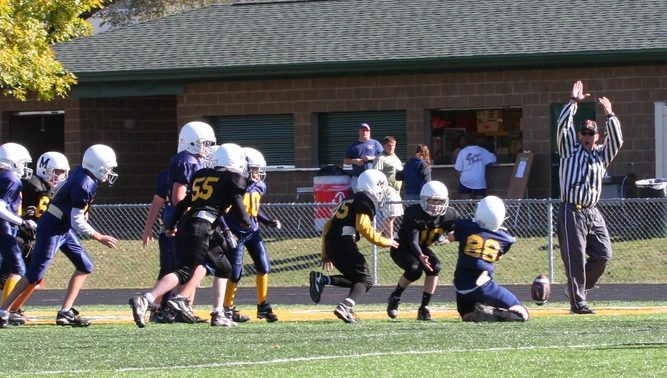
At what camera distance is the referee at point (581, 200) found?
14148mm

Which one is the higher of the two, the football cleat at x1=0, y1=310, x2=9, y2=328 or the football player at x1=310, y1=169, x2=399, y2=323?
the football player at x1=310, y1=169, x2=399, y2=323

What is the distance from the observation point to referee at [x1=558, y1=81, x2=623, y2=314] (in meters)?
14.1

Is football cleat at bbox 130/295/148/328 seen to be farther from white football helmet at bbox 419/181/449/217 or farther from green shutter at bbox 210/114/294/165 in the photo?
green shutter at bbox 210/114/294/165

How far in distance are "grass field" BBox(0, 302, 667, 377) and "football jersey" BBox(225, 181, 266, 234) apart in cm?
89

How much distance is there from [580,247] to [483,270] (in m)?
1.38

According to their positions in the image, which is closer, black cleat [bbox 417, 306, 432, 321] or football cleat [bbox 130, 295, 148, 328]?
football cleat [bbox 130, 295, 148, 328]

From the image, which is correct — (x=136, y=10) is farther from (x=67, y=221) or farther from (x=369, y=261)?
(x=67, y=221)

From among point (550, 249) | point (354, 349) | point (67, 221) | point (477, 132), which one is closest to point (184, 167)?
point (67, 221)

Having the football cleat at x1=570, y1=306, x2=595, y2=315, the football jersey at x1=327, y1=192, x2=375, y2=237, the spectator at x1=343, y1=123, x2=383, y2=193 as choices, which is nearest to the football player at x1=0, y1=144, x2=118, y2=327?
the football jersey at x1=327, y1=192, x2=375, y2=237

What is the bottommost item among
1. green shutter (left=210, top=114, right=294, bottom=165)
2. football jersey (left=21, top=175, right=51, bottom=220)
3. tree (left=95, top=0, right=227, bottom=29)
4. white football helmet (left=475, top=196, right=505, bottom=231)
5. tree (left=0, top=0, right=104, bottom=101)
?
white football helmet (left=475, top=196, right=505, bottom=231)

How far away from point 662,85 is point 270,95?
7049 millimetres

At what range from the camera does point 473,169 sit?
24203 mm

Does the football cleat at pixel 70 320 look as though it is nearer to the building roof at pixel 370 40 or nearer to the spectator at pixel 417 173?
the spectator at pixel 417 173

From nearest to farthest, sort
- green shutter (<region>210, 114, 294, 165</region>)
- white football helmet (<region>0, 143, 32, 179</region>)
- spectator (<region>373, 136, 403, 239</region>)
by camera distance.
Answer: white football helmet (<region>0, 143, 32, 179</region>)
spectator (<region>373, 136, 403, 239</region>)
green shutter (<region>210, 114, 294, 165</region>)
